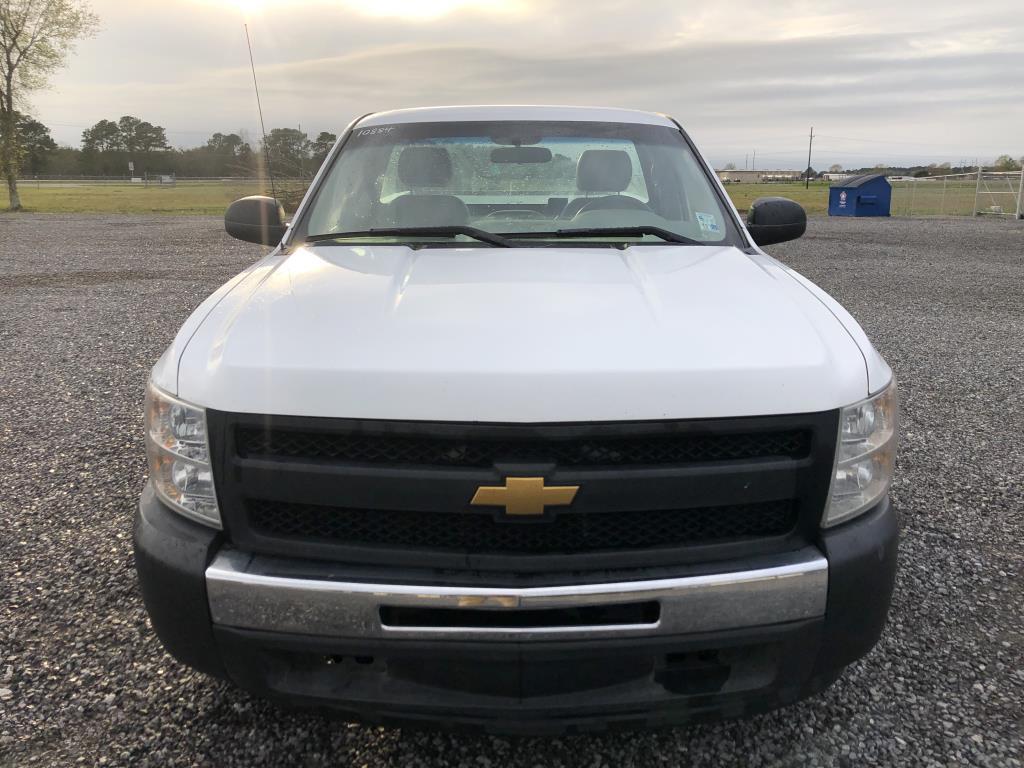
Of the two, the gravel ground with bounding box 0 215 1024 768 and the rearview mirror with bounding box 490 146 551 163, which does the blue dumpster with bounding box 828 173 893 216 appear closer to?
the gravel ground with bounding box 0 215 1024 768

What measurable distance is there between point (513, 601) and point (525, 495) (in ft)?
0.80

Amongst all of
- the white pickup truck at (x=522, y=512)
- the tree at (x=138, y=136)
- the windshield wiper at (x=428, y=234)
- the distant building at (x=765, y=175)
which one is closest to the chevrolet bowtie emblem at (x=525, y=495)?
the white pickup truck at (x=522, y=512)

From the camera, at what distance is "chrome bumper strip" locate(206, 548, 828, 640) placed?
70.9 inches

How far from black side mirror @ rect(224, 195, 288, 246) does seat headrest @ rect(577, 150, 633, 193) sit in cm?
138

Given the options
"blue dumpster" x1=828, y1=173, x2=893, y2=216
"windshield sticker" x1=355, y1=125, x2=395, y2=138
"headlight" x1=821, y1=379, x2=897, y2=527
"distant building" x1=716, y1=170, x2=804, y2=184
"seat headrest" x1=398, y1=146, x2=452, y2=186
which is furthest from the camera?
"distant building" x1=716, y1=170, x2=804, y2=184

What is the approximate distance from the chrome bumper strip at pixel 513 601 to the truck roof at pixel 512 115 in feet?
8.08

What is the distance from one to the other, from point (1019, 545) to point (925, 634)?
105 centimetres

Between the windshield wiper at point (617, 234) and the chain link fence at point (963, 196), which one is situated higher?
the windshield wiper at point (617, 234)

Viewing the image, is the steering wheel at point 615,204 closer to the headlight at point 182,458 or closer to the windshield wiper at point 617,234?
the windshield wiper at point 617,234

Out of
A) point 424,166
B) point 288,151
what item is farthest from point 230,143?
point 424,166

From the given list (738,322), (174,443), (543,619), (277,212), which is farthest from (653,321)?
(277,212)

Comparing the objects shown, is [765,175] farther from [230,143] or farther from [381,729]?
[381,729]

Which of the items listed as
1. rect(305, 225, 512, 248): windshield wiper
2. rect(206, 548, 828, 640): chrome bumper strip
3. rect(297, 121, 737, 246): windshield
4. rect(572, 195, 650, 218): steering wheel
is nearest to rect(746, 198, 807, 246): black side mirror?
rect(297, 121, 737, 246): windshield

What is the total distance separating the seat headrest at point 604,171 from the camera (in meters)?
3.47
